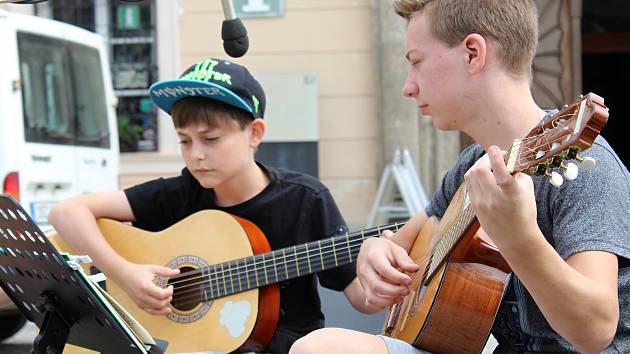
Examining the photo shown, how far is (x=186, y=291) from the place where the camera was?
2.81 meters

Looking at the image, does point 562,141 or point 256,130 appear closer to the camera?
point 562,141

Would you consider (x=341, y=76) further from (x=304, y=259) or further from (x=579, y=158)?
(x=579, y=158)

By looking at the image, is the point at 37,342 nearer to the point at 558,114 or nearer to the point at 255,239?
the point at 255,239

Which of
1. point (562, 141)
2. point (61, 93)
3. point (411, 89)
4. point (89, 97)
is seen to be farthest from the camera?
point (89, 97)

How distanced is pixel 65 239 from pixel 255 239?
0.58 m

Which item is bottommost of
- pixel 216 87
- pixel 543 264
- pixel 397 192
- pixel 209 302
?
pixel 397 192

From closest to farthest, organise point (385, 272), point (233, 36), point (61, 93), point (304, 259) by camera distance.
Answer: point (385, 272), point (304, 259), point (233, 36), point (61, 93)

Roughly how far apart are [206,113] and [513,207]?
1422 mm

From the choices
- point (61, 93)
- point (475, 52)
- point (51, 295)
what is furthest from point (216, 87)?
point (61, 93)

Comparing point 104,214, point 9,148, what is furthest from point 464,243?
point 9,148

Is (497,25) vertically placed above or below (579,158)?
above

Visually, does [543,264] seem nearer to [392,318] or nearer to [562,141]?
[562,141]

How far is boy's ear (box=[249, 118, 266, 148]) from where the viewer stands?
2863 millimetres

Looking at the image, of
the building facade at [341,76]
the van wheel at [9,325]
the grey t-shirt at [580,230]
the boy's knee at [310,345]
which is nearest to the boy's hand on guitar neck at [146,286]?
the boy's knee at [310,345]
